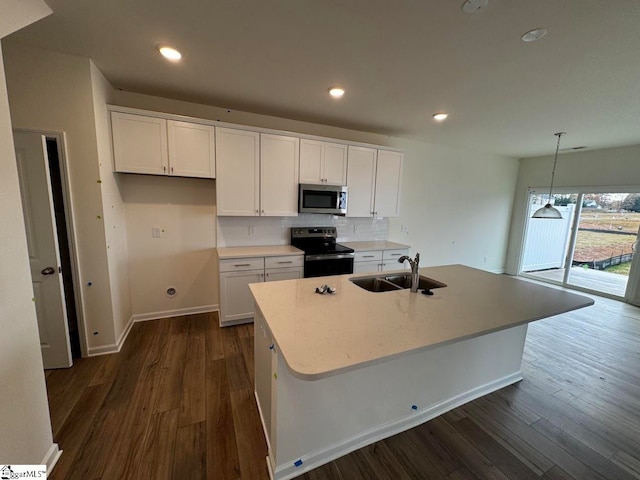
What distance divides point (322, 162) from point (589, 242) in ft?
17.9

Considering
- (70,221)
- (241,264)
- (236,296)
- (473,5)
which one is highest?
(473,5)

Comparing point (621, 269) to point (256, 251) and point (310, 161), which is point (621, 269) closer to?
point (310, 161)

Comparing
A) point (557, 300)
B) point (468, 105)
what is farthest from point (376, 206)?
point (557, 300)

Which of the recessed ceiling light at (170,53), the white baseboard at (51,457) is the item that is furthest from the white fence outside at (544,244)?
the white baseboard at (51,457)

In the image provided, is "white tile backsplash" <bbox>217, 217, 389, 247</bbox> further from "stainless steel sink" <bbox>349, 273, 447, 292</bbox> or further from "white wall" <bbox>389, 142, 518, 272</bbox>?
"stainless steel sink" <bbox>349, 273, 447, 292</bbox>

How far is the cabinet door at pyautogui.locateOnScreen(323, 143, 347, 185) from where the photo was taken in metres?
3.47

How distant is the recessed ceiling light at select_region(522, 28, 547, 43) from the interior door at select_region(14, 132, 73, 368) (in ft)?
11.3

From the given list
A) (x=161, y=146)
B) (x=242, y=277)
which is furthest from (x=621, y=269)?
(x=161, y=146)

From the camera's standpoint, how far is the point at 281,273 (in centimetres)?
320

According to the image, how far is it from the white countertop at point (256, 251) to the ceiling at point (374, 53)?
172 cm

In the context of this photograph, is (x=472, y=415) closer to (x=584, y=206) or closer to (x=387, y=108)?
(x=387, y=108)

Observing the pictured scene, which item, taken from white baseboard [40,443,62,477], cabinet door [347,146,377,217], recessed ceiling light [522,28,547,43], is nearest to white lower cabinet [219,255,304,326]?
cabinet door [347,146,377,217]

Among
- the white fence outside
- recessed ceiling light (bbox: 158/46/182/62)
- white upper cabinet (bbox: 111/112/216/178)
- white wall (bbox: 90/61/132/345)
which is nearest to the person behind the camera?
recessed ceiling light (bbox: 158/46/182/62)

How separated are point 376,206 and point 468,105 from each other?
5.40 ft
